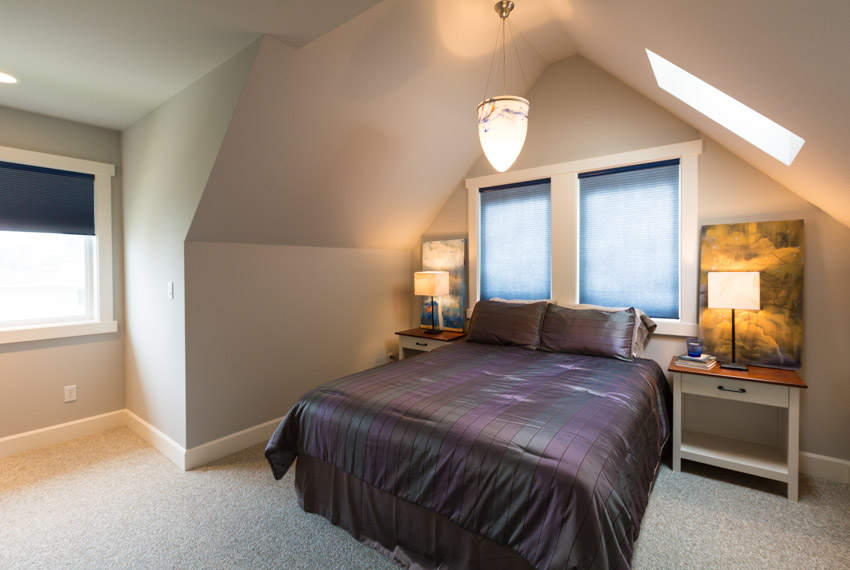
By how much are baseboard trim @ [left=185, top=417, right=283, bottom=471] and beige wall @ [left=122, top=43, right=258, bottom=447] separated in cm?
12

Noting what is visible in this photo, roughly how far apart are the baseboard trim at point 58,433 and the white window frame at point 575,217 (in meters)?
3.12

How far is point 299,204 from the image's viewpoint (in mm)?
2855

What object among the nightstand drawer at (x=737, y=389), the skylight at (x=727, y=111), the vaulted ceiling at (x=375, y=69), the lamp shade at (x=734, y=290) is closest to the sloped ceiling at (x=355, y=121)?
the vaulted ceiling at (x=375, y=69)

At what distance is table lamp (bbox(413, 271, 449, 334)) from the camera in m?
3.64

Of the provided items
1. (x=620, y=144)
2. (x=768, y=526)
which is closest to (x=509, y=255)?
(x=620, y=144)

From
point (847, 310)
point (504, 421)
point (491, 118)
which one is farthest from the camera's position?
point (847, 310)

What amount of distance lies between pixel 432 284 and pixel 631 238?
1.65m

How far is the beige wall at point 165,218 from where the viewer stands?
7.52ft

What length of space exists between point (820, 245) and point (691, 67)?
1.45 meters

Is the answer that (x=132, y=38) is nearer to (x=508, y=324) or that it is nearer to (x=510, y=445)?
(x=510, y=445)

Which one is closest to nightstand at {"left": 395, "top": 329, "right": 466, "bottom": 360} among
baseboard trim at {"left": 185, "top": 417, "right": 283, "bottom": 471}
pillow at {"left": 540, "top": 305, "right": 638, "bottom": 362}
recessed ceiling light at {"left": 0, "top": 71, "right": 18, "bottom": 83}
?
pillow at {"left": 540, "top": 305, "right": 638, "bottom": 362}

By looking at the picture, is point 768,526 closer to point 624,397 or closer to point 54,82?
point 624,397

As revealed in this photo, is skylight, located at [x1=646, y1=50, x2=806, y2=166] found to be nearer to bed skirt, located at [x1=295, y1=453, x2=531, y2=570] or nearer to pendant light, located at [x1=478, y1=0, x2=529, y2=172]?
pendant light, located at [x1=478, y1=0, x2=529, y2=172]

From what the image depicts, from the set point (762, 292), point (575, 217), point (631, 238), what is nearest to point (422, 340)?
point (575, 217)
